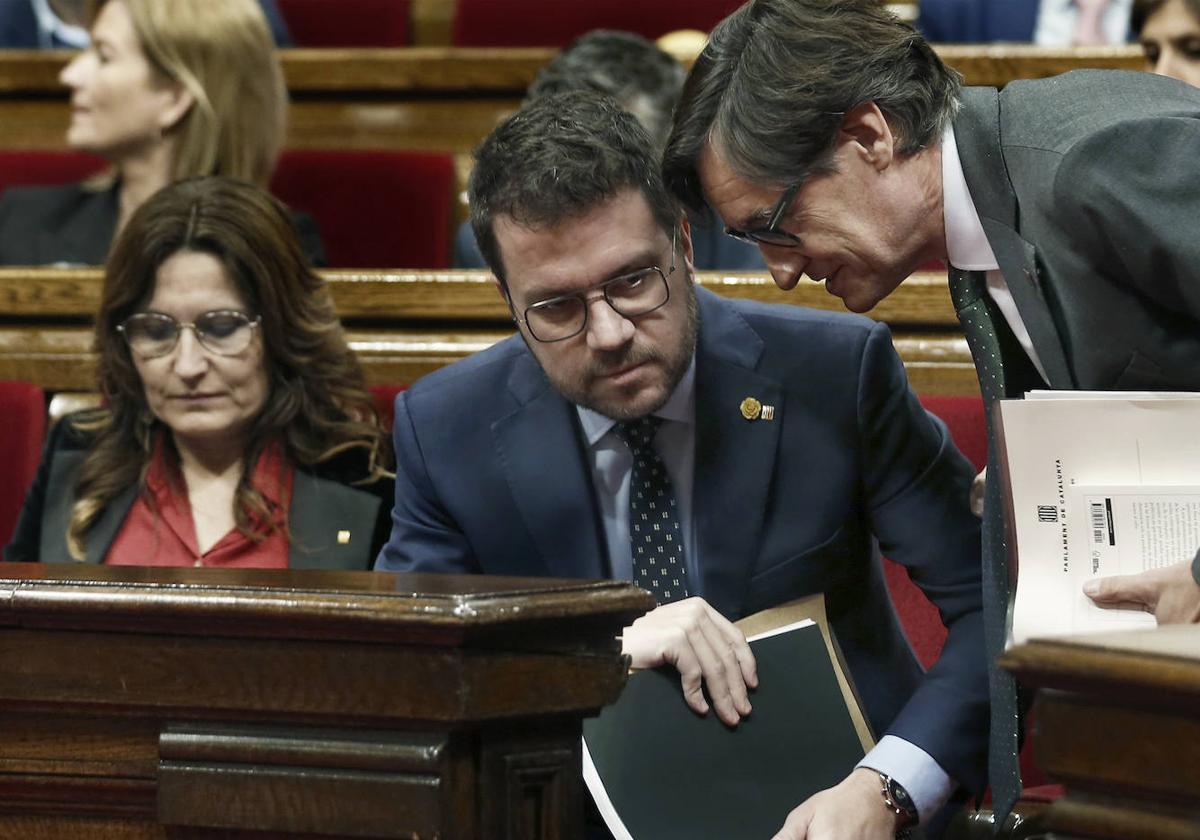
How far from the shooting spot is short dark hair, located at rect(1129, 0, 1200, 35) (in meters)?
2.05

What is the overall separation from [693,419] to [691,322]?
86 mm

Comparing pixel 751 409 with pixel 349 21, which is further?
pixel 349 21

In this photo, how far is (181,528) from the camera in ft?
5.91

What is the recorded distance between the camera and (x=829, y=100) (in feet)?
3.93

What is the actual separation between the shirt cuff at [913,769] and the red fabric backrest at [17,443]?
3.64ft

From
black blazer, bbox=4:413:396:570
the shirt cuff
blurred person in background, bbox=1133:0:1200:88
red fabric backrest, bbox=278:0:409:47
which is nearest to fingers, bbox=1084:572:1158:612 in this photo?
the shirt cuff

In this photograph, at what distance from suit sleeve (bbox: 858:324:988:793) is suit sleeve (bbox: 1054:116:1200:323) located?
317 mm

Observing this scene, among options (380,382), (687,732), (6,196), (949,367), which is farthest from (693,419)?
(6,196)

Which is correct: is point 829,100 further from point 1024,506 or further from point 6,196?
point 6,196

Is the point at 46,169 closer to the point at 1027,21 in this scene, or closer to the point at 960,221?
the point at 1027,21

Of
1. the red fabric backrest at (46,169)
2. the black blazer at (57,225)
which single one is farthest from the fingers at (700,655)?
the red fabric backrest at (46,169)

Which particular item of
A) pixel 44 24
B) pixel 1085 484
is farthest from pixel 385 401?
pixel 44 24

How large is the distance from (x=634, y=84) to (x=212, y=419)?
31.6 inches

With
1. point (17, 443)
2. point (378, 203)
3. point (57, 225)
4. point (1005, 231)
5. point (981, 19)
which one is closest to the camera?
point (1005, 231)
